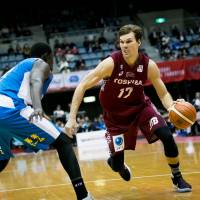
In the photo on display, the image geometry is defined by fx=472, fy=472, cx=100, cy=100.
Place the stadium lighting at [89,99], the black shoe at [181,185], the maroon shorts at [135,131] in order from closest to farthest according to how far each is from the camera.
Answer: the black shoe at [181,185] → the maroon shorts at [135,131] → the stadium lighting at [89,99]

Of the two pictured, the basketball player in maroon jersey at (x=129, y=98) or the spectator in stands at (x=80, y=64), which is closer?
the basketball player in maroon jersey at (x=129, y=98)

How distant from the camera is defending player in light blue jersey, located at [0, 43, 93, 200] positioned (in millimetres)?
4422

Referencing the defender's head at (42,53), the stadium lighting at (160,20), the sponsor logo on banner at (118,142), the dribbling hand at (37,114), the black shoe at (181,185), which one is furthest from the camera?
the stadium lighting at (160,20)

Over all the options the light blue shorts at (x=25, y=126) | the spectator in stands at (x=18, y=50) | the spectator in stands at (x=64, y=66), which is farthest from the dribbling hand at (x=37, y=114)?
the spectator in stands at (x=18, y=50)

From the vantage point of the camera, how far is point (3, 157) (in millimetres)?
4820

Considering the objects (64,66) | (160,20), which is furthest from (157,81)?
(160,20)

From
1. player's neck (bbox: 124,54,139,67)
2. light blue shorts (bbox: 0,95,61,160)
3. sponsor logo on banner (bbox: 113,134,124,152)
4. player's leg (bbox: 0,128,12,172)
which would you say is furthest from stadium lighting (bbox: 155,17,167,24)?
light blue shorts (bbox: 0,95,61,160)

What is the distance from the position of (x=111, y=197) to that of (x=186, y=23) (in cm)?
2173

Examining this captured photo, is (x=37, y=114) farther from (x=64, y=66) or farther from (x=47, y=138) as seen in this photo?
(x=64, y=66)

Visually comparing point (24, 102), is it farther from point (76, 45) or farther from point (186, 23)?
point (186, 23)

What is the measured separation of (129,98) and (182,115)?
659 millimetres

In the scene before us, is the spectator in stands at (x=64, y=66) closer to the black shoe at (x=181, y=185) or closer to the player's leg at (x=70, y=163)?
the black shoe at (x=181, y=185)

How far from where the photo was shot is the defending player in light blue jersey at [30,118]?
14.5 feet

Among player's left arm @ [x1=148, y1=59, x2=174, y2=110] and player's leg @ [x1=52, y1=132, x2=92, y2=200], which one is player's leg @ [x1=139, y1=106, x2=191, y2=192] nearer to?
player's left arm @ [x1=148, y1=59, x2=174, y2=110]
